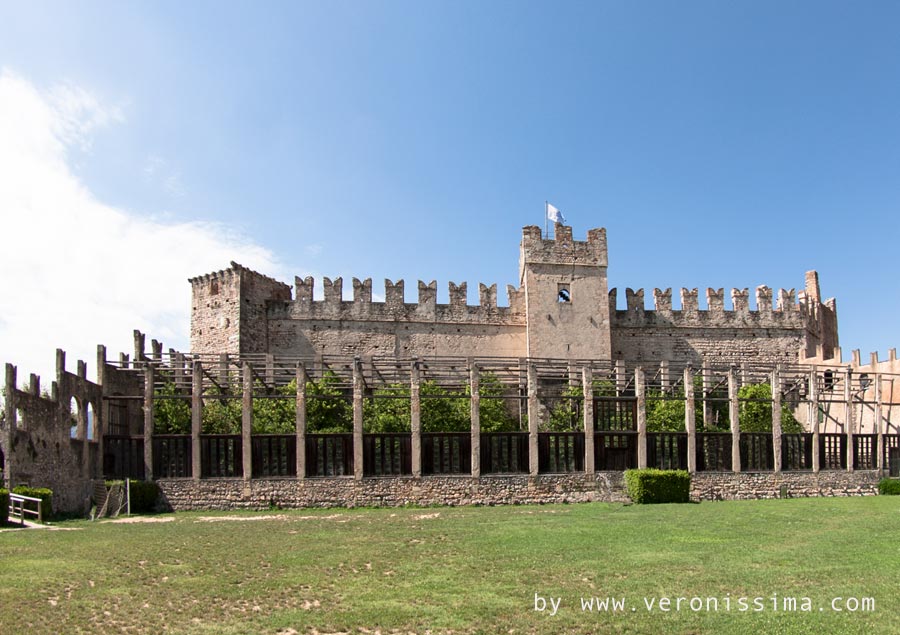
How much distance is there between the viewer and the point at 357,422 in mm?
27562

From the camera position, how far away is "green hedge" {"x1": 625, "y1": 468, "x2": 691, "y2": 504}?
84.7 feet

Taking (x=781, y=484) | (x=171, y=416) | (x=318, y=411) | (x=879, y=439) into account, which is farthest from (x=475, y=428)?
(x=879, y=439)

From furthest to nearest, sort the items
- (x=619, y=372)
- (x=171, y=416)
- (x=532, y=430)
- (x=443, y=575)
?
(x=619, y=372) < (x=171, y=416) < (x=532, y=430) < (x=443, y=575)

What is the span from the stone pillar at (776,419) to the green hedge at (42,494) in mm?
23754

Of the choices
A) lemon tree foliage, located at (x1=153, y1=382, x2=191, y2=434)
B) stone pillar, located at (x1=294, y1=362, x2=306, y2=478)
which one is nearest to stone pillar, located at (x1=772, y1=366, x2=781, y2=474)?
stone pillar, located at (x1=294, y1=362, x2=306, y2=478)

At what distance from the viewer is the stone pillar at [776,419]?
30141 mm

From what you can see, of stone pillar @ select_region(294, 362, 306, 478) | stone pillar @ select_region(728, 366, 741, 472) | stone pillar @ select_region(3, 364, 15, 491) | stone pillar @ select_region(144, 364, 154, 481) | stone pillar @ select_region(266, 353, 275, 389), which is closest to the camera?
stone pillar @ select_region(3, 364, 15, 491)

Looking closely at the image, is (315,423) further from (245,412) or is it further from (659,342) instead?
(659,342)

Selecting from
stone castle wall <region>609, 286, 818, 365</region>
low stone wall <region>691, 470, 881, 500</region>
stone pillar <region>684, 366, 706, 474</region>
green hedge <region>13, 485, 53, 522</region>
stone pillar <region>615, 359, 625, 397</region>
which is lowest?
low stone wall <region>691, 470, 881, 500</region>

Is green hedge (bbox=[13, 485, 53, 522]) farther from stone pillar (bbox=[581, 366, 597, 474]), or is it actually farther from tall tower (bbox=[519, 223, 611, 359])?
tall tower (bbox=[519, 223, 611, 359])

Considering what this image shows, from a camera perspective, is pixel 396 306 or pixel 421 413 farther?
pixel 396 306

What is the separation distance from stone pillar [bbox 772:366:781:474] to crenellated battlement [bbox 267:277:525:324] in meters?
13.5

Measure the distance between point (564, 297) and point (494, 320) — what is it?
11.8ft

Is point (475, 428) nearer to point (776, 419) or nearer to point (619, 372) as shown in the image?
point (619, 372)
